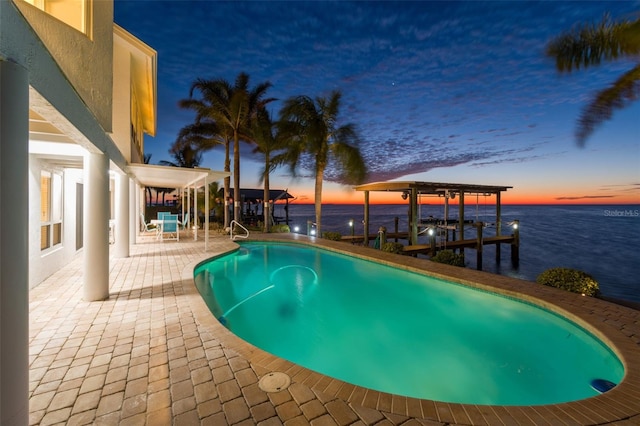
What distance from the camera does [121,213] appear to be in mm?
9078

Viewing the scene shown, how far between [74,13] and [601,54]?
12.1 metres

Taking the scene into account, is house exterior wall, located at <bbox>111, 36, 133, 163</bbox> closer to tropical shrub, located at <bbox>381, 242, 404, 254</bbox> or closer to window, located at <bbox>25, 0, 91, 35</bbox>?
window, located at <bbox>25, 0, 91, 35</bbox>

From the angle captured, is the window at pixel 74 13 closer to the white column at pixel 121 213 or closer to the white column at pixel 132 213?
the white column at pixel 121 213

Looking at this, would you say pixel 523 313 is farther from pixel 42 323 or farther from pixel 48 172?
pixel 48 172

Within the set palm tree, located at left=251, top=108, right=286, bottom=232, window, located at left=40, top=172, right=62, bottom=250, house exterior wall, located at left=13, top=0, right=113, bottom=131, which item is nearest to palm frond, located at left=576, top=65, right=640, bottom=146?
house exterior wall, located at left=13, top=0, right=113, bottom=131

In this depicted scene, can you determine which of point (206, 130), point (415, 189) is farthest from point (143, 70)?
point (415, 189)

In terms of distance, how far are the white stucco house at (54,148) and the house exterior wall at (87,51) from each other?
2 cm

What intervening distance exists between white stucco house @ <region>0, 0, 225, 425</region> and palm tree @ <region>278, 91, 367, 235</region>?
707cm

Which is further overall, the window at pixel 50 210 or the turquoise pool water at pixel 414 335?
the window at pixel 50 210

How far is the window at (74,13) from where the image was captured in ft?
Result: 13.7

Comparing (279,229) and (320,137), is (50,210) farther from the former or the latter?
(279,229)

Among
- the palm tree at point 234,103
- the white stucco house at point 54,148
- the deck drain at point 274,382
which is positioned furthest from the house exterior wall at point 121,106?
the deck drain at point 274,382

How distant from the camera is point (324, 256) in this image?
1176 cm

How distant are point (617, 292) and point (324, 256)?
15.4 metres
